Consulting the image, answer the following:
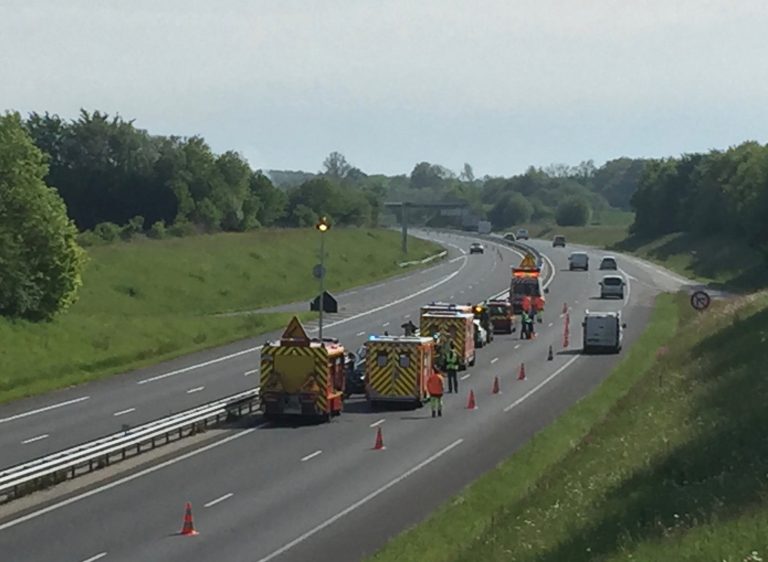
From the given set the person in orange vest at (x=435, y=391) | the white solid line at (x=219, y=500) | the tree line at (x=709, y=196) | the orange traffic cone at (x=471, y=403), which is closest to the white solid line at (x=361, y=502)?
the white solid line at (x=219, y=500)

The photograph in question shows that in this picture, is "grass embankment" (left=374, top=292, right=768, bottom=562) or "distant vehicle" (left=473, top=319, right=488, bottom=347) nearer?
"grass embankment" (left=374, top=292, right=768, bottom=562)

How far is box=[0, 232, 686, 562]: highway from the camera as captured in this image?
945 inches

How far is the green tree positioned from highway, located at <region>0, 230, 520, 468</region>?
5763mm

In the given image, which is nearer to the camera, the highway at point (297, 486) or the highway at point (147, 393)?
the highway at point (297, 486)

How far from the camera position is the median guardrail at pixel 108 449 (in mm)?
27984

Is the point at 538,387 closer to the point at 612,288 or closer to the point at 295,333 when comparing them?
the point at 295,333

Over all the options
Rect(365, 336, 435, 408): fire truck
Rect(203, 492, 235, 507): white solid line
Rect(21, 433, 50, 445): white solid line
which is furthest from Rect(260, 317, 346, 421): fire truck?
Rect(203, 492, 235, 507): white solid line

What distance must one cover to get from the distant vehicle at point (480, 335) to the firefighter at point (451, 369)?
14932mm

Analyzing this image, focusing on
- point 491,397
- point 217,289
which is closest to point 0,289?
point 491,397

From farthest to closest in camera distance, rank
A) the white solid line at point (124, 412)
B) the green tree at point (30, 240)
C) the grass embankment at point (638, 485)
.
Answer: the green tree at point (30, 240), the white solid line at point (124, 412), the grass embankment at point (638, 485)

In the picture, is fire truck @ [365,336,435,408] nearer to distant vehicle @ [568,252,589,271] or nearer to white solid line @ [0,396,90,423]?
white solid line @ [0,396,90,423]

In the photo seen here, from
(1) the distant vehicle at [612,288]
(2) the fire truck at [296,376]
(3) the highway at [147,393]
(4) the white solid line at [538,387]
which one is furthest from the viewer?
(1) the distant vehicle at [612,288]

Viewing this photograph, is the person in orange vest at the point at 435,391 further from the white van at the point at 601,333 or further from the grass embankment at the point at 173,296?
the white van at the point at 601,333

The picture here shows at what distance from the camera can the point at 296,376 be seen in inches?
1517
